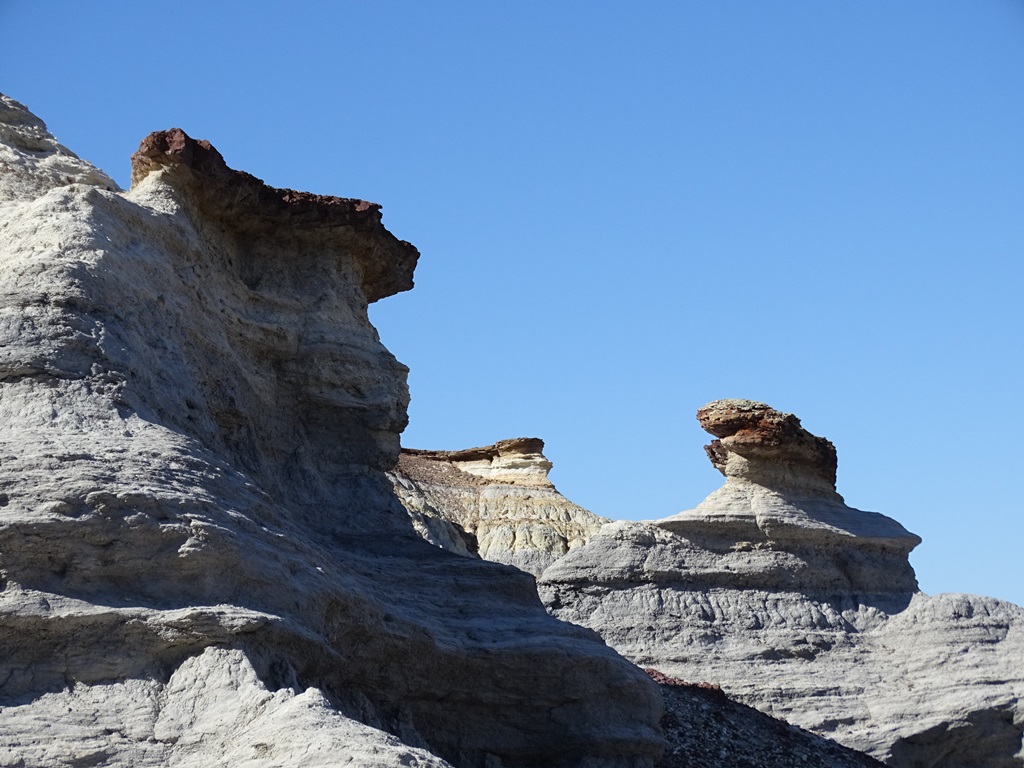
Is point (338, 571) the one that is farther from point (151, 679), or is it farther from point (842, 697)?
point (842, 697)

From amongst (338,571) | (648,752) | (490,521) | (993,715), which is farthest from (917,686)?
(490,521)

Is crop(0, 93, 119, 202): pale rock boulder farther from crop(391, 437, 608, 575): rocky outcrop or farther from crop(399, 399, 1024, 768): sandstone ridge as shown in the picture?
crop(391, 437, 608, 575): rocky outcrop

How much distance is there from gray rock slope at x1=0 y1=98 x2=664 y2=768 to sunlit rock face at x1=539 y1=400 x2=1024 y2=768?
817cm

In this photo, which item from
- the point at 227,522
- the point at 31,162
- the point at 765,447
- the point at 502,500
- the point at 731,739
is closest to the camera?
the point at 227,522

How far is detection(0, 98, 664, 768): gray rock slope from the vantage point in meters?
11.8

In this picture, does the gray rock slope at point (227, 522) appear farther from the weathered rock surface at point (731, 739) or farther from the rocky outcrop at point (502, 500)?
the rocky outcrop at point (502, 500)

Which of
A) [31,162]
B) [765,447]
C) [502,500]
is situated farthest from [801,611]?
[502,500]

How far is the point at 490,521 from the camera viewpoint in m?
48.3

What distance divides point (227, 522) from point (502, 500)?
123 feet

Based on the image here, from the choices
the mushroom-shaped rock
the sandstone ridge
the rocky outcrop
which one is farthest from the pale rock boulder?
the rocky outcrop

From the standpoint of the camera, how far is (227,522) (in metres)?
12.9

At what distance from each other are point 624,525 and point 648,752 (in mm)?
12625

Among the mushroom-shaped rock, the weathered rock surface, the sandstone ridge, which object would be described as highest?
the mushroom-shaped rock

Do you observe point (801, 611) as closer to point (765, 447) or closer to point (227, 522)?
point (765, 447)
